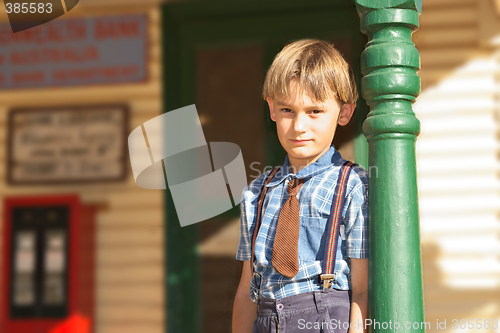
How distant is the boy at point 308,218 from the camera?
2078mm

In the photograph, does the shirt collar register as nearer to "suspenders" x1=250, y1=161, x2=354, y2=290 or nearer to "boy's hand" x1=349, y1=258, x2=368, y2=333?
"suspenders" x1=250, y1=161, x2=354, y2=290

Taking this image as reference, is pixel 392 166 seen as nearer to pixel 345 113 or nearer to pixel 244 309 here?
pixel 345 113

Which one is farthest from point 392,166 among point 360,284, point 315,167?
point 360,284

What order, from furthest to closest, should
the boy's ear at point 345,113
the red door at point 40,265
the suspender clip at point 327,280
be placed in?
1. the red door at point 40,265
2. the boy's ear at point 345,113
3. the suspender clip at point 327,280

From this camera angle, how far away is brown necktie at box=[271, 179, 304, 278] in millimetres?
2072

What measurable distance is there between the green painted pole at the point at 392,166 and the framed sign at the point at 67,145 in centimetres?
320

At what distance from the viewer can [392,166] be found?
6.91 ft

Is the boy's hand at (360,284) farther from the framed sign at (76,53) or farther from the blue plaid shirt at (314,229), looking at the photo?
the framed sign at (76,53)

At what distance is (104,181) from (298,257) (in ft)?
10.6

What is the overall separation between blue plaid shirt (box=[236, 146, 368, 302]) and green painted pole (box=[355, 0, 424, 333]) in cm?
6

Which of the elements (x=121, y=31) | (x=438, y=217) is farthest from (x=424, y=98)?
(x=121, y=31)

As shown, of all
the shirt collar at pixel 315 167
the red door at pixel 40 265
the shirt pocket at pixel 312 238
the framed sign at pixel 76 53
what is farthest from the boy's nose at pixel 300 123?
the framed sign at pixel 76 53

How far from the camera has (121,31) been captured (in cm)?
506

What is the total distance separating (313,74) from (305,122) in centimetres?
17
